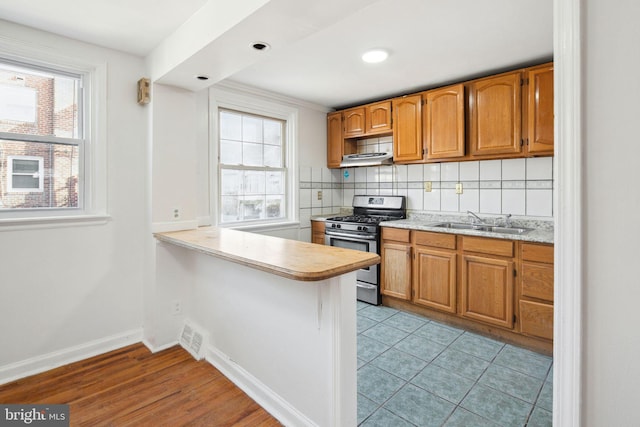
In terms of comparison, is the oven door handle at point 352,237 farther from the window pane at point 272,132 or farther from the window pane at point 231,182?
the window pane at point 272,132

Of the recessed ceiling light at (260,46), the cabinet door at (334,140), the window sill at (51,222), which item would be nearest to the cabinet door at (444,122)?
the cabinet door at (334,140)

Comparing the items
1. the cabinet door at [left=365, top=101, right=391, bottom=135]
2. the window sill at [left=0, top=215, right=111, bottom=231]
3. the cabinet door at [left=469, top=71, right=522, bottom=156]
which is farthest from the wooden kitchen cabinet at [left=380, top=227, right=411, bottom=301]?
the window sill at [left=0, top=215, right=111, bottom=231]

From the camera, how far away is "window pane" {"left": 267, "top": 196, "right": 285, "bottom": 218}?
3654 mm

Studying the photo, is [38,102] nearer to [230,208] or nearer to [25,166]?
[25,166]

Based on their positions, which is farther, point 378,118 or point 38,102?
point 378,118

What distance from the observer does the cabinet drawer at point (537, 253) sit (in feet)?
7.68

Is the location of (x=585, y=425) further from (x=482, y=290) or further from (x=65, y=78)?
(x=65, y=78)

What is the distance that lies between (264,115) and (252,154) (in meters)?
0.46

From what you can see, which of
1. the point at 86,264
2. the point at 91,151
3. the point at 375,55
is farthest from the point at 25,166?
the point at 375,55

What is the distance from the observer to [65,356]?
2248 millimetres

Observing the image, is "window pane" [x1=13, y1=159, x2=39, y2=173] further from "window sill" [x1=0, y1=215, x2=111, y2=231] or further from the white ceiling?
the white ceiling

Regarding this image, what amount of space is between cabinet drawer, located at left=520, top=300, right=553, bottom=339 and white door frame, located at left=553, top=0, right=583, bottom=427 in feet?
6.18

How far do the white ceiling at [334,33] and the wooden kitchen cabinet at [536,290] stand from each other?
155cm
